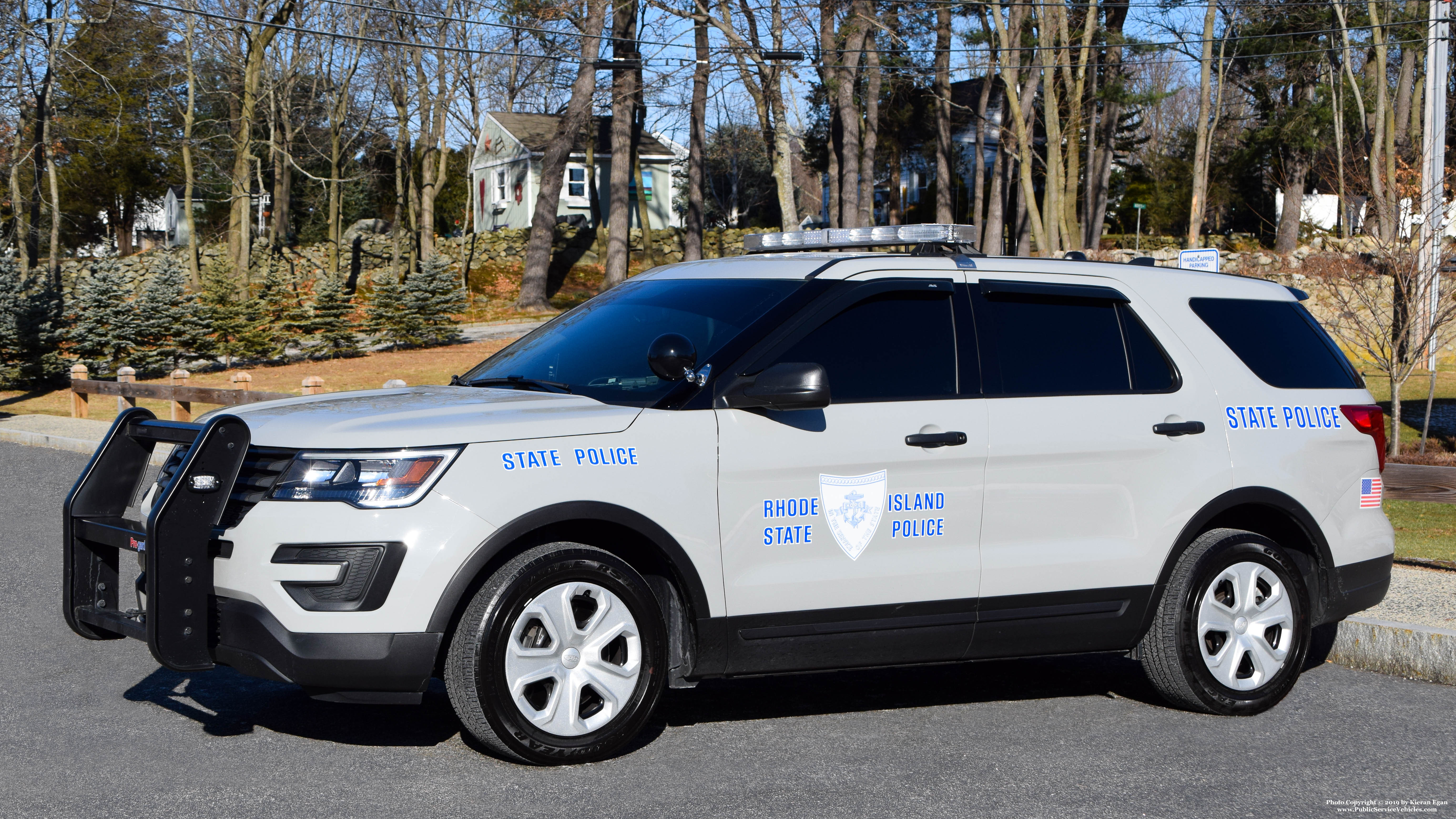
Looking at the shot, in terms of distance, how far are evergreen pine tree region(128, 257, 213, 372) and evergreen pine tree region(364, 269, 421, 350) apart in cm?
399

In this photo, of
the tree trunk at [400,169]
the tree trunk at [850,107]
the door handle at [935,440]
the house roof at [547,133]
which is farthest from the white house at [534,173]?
the door handle at [935,440]

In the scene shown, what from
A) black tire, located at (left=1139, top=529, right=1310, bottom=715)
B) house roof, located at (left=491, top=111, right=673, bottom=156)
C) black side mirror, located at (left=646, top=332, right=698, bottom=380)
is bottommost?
black tire, located at (left=1139, top=529, right=1310, bottom=715)

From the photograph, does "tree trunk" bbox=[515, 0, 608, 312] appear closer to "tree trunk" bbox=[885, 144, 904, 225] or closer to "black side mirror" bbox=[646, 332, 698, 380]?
"tree trunk" bbox=[885, 144, 904, 225]

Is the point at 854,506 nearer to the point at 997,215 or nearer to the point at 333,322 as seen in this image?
the point at 333,322

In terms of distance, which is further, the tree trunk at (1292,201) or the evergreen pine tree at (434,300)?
the tree trunk at (1292,201)

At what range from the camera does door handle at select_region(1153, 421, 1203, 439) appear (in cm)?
553

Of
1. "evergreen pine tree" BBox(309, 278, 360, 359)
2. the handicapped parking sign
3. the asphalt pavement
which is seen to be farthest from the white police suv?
"evergreen pine tree" BBox(309, 278, 360, 359)

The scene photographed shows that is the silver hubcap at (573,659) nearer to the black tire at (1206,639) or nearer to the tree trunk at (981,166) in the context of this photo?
the black tire at (1206,639)

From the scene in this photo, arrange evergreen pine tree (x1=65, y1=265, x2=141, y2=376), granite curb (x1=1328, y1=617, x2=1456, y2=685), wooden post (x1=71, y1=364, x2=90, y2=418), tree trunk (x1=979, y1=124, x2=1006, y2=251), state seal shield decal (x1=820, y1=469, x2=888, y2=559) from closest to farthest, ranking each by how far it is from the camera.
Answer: state seal shield decal (x1=820, y1=469, x2=888, y2=559) < granite curb (x1=1328, y1=617, x2=1456, y2=685) < wooden post (x1=71, y1=364, x2=90, y2=418) < evergreen pine tree (x1=65, y1=265, x2=141, y2=376) < tree trunk (x1=979, y1=124, x2=1006, y2=251)

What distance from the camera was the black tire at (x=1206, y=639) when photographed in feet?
18.3

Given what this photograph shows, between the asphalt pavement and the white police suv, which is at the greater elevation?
the white police suv

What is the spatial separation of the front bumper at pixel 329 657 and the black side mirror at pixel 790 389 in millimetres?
1385

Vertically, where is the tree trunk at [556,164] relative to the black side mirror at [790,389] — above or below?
above

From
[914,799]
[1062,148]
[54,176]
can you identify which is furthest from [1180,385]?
[1062,148]
